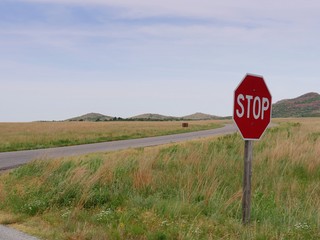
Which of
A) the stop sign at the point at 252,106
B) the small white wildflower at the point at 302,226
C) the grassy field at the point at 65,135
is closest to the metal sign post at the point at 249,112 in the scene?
the stop sign at the point at 252,106

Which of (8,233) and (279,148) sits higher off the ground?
(279,148)

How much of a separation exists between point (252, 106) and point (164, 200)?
2393mm

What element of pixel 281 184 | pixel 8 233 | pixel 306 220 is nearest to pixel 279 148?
pixel 281 184

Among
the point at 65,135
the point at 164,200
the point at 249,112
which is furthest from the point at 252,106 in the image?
the point at 65,135

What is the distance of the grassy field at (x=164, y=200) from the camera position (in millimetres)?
5344

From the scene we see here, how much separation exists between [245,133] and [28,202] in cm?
441

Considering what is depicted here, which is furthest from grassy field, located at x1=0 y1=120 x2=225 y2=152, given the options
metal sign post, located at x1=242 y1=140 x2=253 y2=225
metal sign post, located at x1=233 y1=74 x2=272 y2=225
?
metal sign post, located at x1=233 y1=74 x2=272 y2=225

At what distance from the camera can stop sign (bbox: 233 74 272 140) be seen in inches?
197

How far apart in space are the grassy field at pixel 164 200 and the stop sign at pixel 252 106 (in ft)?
4.24

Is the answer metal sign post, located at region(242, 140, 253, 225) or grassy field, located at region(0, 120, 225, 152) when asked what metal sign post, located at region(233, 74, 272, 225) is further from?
grassy field, located at region(0, 120, 225, 152)

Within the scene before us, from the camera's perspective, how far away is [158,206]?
634 cm

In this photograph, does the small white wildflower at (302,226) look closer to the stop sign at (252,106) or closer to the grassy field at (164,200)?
the grassy field at (164,200)

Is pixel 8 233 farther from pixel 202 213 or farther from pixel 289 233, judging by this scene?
pixel 289 233

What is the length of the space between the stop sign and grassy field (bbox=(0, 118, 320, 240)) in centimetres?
129
